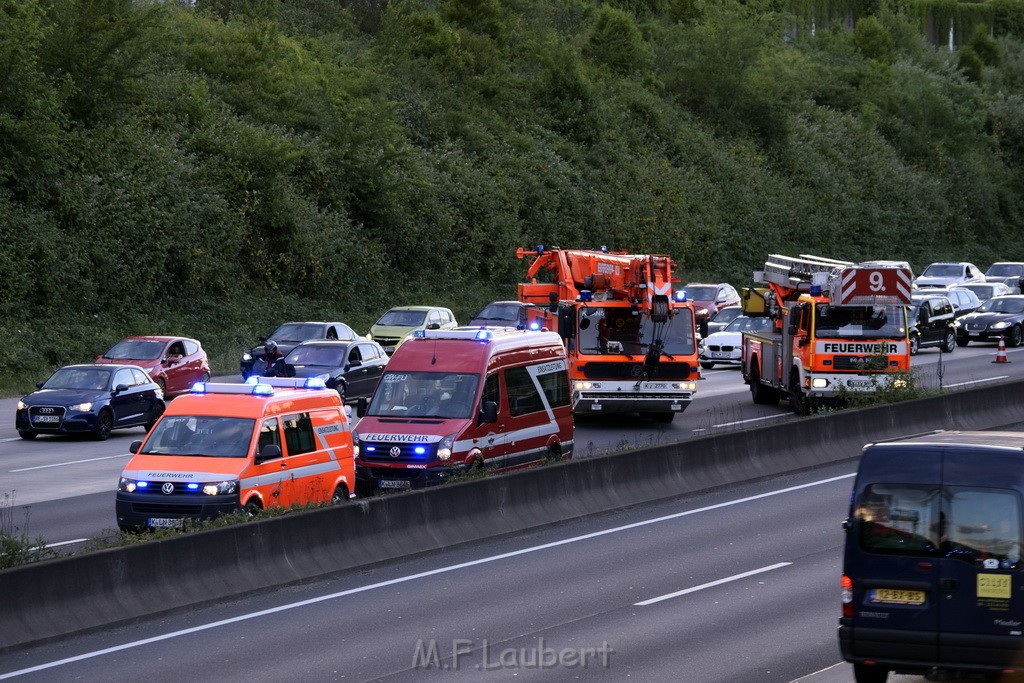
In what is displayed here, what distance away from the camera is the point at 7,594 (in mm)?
12516

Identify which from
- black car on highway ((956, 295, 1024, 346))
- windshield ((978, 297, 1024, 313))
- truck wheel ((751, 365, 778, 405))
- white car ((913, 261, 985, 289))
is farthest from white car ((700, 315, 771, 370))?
white car ((913, 261, 985, 289))

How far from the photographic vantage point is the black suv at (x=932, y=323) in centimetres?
4691

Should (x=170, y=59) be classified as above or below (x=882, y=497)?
above

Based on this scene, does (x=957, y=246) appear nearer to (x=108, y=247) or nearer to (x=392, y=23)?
(x=392, y=23)

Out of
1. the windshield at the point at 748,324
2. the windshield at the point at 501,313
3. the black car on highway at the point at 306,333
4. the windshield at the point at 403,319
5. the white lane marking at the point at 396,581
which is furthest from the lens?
the windshield at the point at 501,313

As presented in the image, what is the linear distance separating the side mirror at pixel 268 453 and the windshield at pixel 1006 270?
54194mm

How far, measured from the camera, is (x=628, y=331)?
2906 cm

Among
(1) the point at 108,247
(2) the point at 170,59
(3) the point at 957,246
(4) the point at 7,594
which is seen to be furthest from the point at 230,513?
(3) the point at 957,246

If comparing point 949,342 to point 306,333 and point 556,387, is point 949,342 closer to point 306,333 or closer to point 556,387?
point 306,333

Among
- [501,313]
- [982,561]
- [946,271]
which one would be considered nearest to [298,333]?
[501,313]

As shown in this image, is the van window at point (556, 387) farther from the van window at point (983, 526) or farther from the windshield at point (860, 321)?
the van window at point (983, 526)

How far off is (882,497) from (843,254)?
2536 inches

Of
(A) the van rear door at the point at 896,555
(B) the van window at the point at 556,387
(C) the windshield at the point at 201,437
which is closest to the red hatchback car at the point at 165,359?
(B) the van window at the point at 556,387

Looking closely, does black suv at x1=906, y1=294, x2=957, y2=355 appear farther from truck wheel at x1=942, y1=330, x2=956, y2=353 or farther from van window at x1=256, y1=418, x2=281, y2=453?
van window at x1=256, y1=418, x2=281, y2=453
